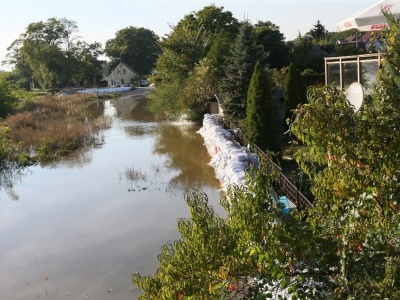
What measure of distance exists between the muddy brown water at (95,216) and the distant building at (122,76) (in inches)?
2265

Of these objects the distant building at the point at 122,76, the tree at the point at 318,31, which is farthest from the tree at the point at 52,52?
the tree at the point at 318,31

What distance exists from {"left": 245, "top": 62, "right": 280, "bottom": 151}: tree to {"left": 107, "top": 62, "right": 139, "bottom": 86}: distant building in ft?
210

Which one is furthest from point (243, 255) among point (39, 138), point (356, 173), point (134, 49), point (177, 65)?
point (134, 49)

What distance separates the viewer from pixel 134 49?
3169 inches

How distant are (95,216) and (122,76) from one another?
67.1 m

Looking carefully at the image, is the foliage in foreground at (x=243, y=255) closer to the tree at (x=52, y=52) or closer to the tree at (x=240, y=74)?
the tree at (x=240, y=74)

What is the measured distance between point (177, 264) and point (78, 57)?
69966mm

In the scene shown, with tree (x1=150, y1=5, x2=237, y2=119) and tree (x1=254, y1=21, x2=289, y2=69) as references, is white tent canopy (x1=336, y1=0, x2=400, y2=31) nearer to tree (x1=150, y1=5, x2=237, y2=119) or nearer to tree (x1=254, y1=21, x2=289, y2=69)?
tree (x1=150, y1=5, x2=237, y2=119)

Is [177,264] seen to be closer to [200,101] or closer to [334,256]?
[334,256]

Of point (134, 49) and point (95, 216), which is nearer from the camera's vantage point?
point (95, 216)

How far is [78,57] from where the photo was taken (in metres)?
69.1

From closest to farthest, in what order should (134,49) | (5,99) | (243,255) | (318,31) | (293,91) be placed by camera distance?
(243,255)
(293,91)
(5,99)
(318,31)
(134,49)

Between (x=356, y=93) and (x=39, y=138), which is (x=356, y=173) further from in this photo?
(x=39, y=138)

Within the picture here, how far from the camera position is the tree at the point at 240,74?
20.3 meters
